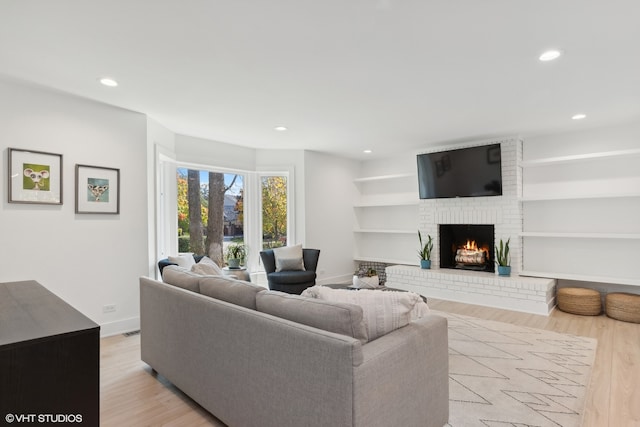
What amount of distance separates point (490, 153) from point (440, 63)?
285 centimetres

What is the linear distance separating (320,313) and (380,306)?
0.32 m

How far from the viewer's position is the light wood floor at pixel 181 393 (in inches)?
82.9

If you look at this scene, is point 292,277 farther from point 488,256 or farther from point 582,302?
point 582,302

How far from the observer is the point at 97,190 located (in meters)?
3.51

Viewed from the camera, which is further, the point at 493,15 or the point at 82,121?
the point at 82,121

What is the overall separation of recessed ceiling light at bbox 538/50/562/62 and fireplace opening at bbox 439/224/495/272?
3.23 meters

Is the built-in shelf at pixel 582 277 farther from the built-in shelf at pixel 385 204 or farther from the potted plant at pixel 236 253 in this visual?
the potted plant at pixel 236 253

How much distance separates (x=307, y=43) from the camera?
232cm

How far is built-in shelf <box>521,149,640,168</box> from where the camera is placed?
4164 mm

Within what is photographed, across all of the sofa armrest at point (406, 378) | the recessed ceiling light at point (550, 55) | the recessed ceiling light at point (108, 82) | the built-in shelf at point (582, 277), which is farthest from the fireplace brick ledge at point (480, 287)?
the recessed ceiling light at point (108, 82)

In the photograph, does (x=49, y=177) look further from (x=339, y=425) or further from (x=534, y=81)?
(x=534, y=81)

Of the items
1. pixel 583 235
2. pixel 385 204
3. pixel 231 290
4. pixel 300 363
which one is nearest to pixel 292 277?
pixel 385 204

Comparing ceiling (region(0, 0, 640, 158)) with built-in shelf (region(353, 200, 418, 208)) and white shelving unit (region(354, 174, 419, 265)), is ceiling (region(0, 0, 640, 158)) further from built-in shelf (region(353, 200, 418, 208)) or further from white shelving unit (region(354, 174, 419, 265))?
white shelving unit (region(354, 174, 419, 265))

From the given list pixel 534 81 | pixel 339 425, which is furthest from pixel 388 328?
pixel 534 81
